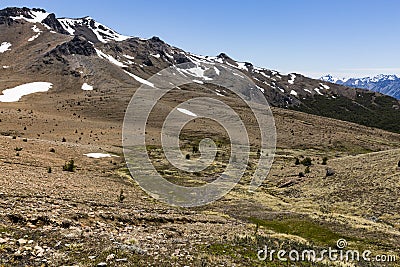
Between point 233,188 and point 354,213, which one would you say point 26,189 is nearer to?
point 233,188

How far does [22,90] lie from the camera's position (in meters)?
129

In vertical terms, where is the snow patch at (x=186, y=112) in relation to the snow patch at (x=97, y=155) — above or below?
above

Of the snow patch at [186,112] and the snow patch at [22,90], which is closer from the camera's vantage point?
the snow patch at [22,90]

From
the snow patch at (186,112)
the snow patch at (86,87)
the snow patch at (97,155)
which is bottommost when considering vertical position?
the snow patch at (97,155)

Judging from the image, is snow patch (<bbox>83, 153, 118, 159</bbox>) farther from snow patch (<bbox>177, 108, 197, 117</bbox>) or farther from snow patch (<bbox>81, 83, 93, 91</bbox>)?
snow patch (<bbox>81, 83, 93, 91</bbox>)

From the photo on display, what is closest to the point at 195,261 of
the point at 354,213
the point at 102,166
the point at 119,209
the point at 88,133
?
the point at 119,209

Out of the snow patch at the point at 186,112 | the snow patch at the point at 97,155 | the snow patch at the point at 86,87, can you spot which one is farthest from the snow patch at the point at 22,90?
the snow patch at the point at 97,155

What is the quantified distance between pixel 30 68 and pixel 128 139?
11128cm

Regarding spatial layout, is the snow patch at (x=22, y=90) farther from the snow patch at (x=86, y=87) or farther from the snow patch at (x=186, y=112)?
the snow patch at (x=186, y=112)

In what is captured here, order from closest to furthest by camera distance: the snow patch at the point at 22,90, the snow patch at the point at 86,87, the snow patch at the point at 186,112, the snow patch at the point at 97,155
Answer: the snow patch at the point at 97,155, the snow patch at the point at 22,90, the snow patch at the point at 186,112, the snow patch at the point at 86,87

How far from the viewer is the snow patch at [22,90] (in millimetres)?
115412

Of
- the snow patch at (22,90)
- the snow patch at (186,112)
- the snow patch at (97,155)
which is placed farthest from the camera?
the snow patch at (186,112)

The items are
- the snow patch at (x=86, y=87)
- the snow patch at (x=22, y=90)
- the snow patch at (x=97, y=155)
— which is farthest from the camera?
the snow patch at (x=86, y=87)

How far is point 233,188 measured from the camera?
143ft
